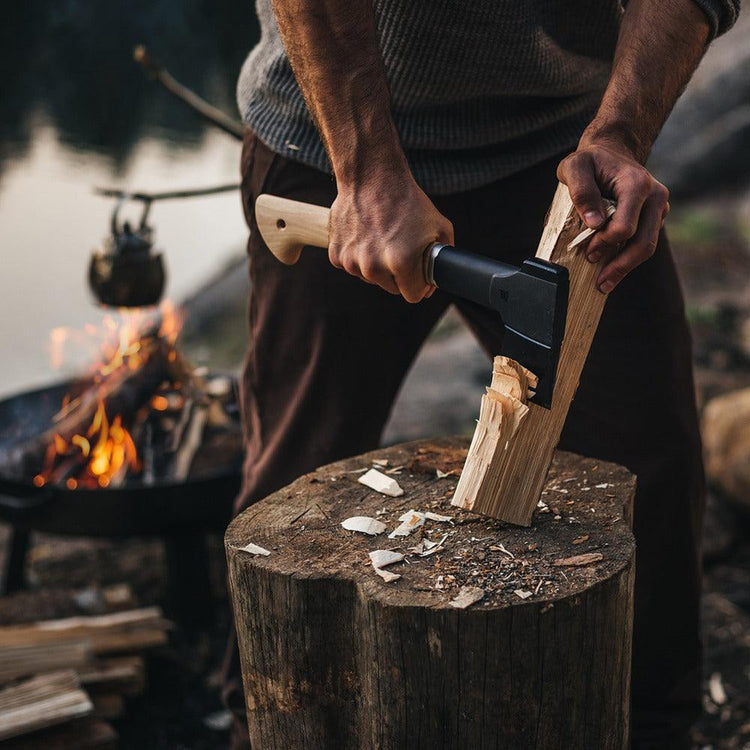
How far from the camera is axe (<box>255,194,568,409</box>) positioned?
4.53 feet

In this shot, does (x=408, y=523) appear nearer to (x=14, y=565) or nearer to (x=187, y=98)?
(x=187, y=98)

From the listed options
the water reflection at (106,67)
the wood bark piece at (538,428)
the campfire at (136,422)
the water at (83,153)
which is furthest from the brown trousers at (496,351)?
the water at (83,153)

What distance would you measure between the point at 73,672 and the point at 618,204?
1.75 m

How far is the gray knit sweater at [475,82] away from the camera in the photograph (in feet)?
5.63

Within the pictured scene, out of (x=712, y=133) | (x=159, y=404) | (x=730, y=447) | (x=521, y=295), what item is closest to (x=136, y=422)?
(x=159, y=404)

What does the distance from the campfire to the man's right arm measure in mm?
1342

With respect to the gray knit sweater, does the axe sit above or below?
below

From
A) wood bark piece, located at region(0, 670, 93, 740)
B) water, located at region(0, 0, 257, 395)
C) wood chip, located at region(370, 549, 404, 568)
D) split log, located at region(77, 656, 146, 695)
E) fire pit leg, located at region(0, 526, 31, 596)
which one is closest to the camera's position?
wood chip, located at region(370, 549, 404, 568)

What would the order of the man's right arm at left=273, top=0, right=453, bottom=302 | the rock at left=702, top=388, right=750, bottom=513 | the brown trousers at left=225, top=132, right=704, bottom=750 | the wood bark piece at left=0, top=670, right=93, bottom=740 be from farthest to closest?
the rock at left=702, top=388, right=750, bottom=513
the wood bark piece at left=0, top=670, right=93, bottom=740
the brown trousers at left=225, top=132, right=704, bottom=750
the man's right arm at left=273, top=0, right=453, bottom=302

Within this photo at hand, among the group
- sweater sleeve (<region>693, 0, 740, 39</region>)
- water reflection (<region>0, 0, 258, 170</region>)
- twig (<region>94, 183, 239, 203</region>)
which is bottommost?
twig (<region>94, 183, 239, 203</region>)

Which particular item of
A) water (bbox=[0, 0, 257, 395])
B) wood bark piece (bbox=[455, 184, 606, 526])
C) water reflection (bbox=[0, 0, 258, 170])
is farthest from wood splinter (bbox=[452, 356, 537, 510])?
water (bbox=[0, 0, 257, 395])

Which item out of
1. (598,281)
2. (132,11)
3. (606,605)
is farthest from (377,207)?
(132,11)

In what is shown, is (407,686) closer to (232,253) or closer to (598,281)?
(598,281)

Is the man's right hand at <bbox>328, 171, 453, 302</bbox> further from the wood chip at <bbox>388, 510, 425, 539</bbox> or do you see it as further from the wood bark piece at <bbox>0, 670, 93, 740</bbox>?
the wood bark piece at <bbox>0, 670, 93, 740</bbox>
